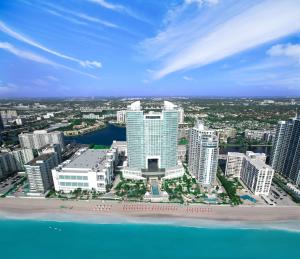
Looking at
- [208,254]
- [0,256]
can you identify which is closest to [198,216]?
[208,254]

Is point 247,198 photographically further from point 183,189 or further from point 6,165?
point 6,165

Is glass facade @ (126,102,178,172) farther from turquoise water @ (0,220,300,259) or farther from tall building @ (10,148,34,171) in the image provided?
tall building @ (10,148,34,171)

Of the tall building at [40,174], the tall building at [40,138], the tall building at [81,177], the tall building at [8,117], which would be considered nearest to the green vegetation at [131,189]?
the tall building at [81,177]

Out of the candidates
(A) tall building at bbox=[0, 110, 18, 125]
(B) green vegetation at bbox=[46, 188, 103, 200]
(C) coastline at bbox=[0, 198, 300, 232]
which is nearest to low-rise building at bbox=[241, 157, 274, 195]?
(C) coastline at bbox=[0, 198, 300, 232]

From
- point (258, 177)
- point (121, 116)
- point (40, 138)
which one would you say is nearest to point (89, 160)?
point (40, 138)

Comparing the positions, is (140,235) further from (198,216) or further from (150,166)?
(150,166)
